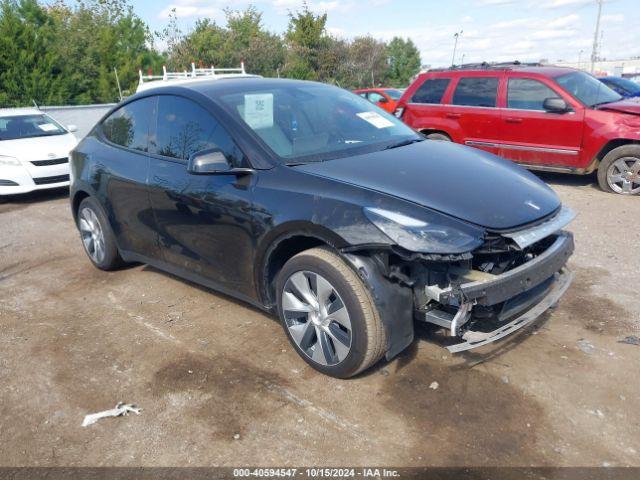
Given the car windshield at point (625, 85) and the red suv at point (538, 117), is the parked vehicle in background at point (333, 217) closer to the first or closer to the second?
the red suv at point (538, 117)

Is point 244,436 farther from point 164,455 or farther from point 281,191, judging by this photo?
point 281,191

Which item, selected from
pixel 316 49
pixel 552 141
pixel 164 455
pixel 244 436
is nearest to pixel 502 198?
pixel 244 436

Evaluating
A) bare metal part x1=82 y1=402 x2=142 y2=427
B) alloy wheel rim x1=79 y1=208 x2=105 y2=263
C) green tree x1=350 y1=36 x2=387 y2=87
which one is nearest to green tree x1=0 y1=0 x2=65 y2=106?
green tree x1=350 y1=36 x2=387 y2=87

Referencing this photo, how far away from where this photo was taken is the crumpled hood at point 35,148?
8992mm

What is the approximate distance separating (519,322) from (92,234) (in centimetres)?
400

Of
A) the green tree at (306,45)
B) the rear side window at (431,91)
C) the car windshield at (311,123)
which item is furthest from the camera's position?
the green tree at (306,45)

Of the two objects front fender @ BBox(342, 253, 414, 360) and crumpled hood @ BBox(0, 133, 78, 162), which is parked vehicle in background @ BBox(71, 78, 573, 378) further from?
crumpled hood @ BBox(0, 133, 78, 162)

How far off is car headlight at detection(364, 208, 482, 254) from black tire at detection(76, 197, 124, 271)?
2986 millimetres

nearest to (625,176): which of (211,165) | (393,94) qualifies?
(211,165)

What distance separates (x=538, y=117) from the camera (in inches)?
323

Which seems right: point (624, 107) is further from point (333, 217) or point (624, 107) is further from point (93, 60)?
point (93, 60)

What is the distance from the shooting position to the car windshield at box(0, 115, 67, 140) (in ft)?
31.7

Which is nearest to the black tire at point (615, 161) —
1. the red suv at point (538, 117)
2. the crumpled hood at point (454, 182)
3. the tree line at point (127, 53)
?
the red suv at point (538, 117)

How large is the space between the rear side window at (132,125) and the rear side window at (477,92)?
233 inches
